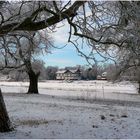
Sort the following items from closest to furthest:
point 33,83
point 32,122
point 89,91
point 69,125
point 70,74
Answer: point 69,125, point 32,122, point 33,83, point 89,91, point 70,74

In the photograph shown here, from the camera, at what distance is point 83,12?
13656mm

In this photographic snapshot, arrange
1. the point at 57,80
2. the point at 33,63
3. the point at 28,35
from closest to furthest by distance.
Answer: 1. the point at 28,35
2. the point at 33,63
3. the point at 57,80

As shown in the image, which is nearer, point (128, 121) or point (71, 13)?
point (71, 13)

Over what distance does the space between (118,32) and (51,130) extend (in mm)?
4222

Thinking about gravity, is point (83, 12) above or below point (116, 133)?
above

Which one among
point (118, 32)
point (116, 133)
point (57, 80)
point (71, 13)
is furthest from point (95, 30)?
point (57, 80)

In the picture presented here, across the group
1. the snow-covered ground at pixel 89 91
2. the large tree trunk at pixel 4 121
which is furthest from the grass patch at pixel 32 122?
the snow-covered ground at pixel 89 91

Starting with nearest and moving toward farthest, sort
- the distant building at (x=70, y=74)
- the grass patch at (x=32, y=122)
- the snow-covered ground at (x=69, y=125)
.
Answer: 1. the snow-covered ground at (x=69, y=125)
2. the grass patch at (x=32, y=122)
3. the distant building at (x=70, y=74)

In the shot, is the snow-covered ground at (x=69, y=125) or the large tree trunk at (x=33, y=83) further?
the large tree trunk at (x=33, y=83)

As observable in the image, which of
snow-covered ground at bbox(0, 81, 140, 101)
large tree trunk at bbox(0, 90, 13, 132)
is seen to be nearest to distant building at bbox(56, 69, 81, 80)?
snow-covered ground at bbox(0, 81, 140, 101)

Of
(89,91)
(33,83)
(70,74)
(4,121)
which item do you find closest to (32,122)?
(4,121)

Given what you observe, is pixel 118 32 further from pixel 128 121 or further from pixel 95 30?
pixel 128 121

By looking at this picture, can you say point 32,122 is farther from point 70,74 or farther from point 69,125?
point 70,74

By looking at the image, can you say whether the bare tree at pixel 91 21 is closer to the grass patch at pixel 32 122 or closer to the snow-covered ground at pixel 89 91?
the grass patch at pixel 32 122
